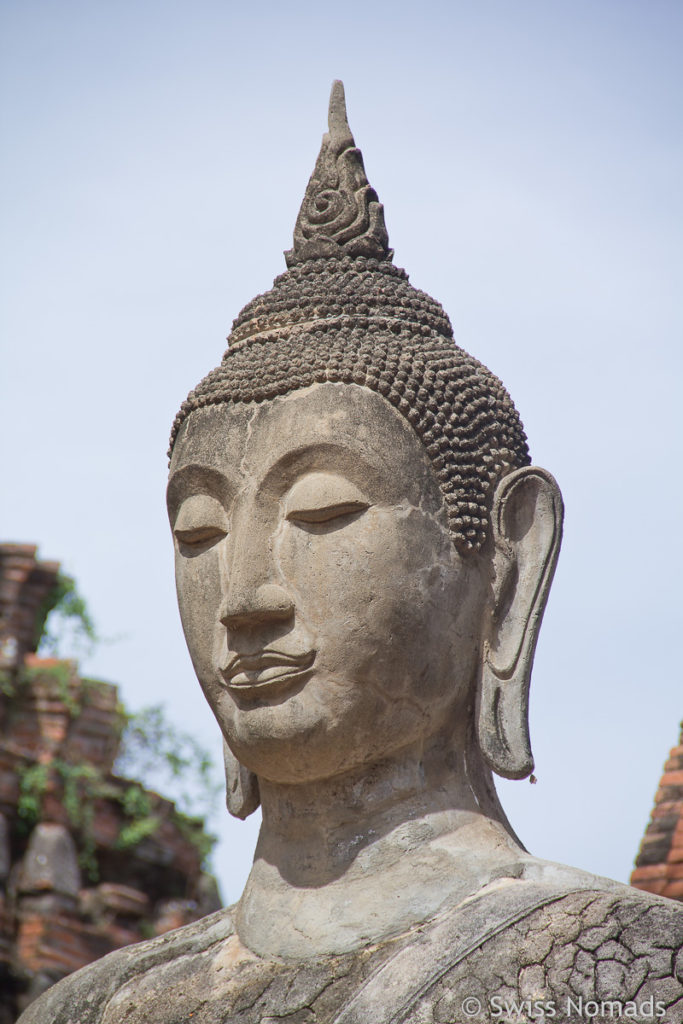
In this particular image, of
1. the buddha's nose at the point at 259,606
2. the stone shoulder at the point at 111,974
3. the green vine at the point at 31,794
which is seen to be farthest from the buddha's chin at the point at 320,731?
the green vine at the point at 31,794

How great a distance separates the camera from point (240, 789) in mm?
5855

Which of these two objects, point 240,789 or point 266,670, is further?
point 240,789

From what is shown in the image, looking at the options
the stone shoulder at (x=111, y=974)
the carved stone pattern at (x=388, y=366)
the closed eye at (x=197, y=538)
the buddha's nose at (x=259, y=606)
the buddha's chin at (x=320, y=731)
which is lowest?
the stone shoulder at (x=111, y=974)

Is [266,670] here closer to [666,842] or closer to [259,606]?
[259,606]

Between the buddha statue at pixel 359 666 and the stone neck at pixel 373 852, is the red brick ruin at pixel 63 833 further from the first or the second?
the stone neck at pixel 373 852

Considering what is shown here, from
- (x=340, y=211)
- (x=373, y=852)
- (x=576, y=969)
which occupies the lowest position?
(x=576, y=969)

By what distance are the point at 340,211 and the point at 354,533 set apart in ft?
4.57

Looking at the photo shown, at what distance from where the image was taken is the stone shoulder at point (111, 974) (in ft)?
18.5

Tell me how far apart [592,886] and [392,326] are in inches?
79.4

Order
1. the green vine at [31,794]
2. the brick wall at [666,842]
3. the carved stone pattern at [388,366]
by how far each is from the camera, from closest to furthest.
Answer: the carved stone pattern at [388,366]
the brick wall at [666,842]
the green vine at [31,794]

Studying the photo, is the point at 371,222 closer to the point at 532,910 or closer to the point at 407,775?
the point at 407,775

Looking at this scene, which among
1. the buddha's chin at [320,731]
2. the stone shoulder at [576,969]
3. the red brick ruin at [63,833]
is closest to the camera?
the stone shoulder at [576,969]

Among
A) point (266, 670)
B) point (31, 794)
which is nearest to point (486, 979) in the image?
point (266, 670)

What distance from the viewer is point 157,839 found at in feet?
45.0
